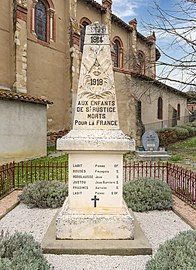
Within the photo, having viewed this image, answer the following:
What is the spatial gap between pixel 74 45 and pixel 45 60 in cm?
261

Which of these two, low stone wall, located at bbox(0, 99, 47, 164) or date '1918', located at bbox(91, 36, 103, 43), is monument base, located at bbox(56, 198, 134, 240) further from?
low stone wall, located at bbox(0, 99, 47, 164)

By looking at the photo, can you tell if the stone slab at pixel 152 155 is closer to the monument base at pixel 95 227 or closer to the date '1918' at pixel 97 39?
the monument base at pixel 95 227

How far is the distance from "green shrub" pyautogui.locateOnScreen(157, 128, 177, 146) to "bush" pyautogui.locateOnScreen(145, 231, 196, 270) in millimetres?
20155

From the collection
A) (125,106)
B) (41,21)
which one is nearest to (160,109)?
(125,106)

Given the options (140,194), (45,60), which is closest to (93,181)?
(140,194)

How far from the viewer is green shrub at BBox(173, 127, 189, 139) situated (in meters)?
25.0

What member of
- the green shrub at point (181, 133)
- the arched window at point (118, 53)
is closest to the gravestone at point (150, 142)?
the green shrub at point (181, 133)

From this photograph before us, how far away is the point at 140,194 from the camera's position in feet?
21.4

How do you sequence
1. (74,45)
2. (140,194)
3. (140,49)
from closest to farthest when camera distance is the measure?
(140,194)
(74,45)
(140,49)

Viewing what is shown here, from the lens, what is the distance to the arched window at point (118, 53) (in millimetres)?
26548

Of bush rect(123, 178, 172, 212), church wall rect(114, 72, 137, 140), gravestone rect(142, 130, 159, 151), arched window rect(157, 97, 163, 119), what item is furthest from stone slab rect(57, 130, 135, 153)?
arched window rect(157, 97, 163, 119)

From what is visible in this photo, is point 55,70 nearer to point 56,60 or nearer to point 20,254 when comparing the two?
point 56,60

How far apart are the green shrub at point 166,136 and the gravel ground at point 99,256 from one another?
17217 mm

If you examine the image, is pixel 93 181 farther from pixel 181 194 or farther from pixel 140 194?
pixel 181 194
